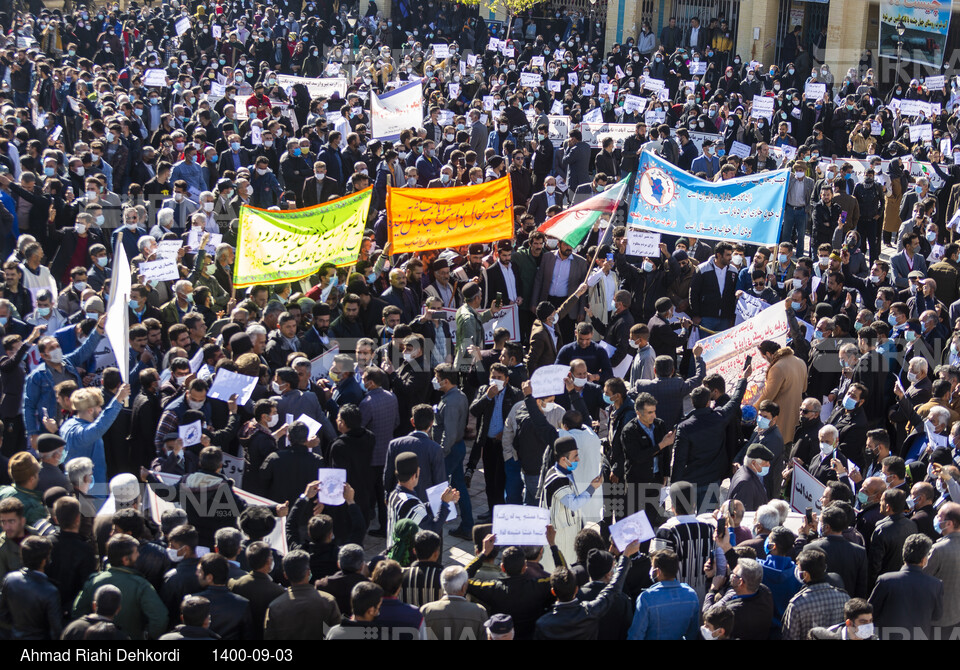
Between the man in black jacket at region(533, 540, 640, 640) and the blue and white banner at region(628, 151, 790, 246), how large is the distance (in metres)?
7.09

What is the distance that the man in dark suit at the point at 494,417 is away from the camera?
9.36 meters

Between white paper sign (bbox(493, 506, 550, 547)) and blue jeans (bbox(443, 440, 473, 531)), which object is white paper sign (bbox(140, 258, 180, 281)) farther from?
white paper sign (bbox(493, 506, 550, 547))

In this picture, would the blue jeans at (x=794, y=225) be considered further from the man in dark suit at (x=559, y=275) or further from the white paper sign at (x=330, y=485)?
the white paper sign at (x=330, y=485)

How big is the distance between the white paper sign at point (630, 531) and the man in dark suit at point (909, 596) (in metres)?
1.46

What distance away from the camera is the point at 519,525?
22.4 ft

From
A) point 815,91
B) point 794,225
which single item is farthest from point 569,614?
point 815,91

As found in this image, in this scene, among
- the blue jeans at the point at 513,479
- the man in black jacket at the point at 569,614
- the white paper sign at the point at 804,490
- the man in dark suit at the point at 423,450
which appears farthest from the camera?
the blue jeans at the point at 513,479

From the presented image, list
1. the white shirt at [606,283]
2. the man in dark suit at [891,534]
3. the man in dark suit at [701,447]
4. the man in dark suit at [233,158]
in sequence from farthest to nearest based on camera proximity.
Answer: the man in dark suit at [233,158], the white shirt at [606,283], the man in dark suit at [701,447], the man in dark suit at [891,534]

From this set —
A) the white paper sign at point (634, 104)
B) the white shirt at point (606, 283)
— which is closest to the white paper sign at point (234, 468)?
the white shirt at point (606, 283)

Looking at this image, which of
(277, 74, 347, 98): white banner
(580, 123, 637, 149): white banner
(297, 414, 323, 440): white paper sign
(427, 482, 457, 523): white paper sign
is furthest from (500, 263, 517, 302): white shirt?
(277, 74, 347, 98): white banner

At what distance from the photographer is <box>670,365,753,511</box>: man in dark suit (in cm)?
881

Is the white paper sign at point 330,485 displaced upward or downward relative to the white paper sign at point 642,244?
downward

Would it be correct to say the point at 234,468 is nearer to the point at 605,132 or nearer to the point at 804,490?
the point at 804,490

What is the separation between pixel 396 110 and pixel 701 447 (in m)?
11.7
